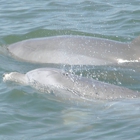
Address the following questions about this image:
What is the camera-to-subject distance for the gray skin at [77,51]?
1466 cm

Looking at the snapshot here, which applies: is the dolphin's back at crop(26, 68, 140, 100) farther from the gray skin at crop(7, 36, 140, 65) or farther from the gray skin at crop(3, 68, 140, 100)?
the gray skin at crop(7, 36, 140, 65)

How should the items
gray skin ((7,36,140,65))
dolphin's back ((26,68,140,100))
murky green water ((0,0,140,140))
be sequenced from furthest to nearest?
gray skin ((7,36,140,65)) → dolphin's back ((26,68,140,100)) → murky green water ((0,0,140,140))

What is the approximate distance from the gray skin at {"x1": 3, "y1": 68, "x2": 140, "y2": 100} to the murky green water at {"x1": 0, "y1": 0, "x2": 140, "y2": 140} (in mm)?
220

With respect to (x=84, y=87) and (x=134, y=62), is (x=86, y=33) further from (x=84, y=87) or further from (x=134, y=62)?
(x=84, y=87)

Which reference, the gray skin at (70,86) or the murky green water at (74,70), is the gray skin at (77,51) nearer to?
the murky green water at (74,70)

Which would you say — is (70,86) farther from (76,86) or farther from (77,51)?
(77,51)

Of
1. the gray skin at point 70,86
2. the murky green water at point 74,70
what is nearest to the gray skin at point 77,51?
the murky green water at point 74,70

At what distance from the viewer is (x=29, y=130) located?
34.9ft

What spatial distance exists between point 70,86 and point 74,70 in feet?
7.57

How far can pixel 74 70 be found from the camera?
47.4ft

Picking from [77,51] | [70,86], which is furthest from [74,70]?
[70,86]

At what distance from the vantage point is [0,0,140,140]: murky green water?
10477 millimetres

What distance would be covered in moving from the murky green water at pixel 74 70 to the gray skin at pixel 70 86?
220 millimetres

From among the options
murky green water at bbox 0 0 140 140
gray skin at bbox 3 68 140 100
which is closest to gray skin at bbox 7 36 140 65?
murky green water at bbox 0 0 140 140
